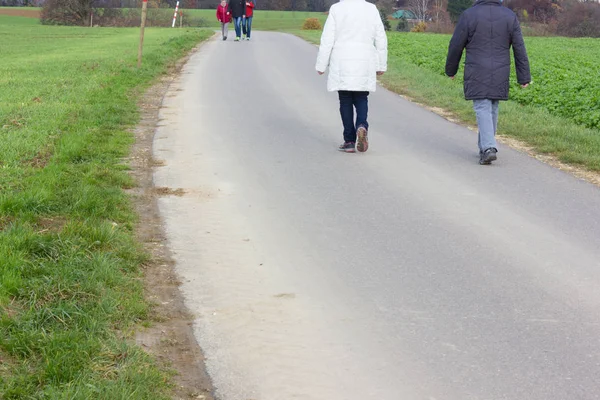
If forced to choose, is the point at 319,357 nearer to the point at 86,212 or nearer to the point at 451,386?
the point at 451,386

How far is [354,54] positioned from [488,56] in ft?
4.73

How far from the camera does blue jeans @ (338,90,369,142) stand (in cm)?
1036

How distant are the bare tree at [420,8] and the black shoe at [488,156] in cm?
9285

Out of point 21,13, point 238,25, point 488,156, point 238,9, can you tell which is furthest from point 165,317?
point 21,13

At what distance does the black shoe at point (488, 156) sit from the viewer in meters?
9.74

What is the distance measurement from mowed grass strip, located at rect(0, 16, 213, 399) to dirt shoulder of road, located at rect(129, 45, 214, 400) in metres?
0.09

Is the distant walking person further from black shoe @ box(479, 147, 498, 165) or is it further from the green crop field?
black shoe @ box(479, 147, 498, 165)

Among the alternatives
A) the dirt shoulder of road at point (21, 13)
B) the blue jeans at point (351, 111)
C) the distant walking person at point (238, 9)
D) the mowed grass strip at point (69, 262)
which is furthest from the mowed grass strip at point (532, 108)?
the dirt shoulder of road at point (21, 13)

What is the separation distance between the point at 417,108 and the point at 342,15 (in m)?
4.95

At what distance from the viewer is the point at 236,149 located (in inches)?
415

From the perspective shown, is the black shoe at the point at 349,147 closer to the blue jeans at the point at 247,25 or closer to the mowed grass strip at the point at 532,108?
the mowed grass strip at the point at 532,108

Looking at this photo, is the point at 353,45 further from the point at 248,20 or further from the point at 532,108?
the point at 248,20

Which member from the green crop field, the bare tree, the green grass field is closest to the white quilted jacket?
the green crop field

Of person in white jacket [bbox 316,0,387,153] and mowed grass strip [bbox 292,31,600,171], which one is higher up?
person in white jacket [bbox 316,0,387,153]
